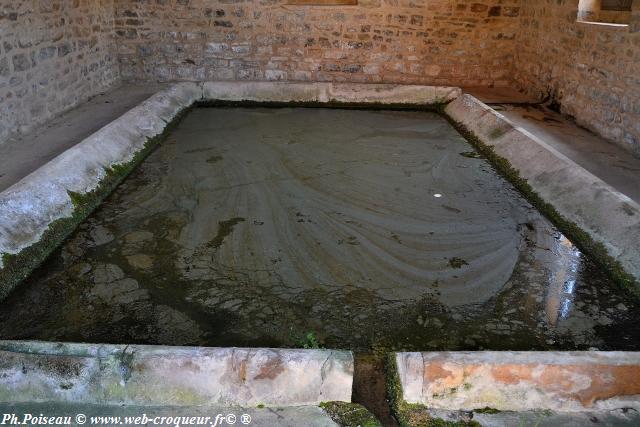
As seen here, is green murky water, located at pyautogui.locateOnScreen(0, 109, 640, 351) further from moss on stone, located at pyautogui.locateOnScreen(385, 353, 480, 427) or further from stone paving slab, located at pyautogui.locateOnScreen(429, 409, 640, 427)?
stone paving slab, located at pyautogui.locateOnScreen(429, 409, 640, 427)

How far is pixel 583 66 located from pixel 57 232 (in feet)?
17.0

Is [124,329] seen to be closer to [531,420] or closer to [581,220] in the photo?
[531,420]

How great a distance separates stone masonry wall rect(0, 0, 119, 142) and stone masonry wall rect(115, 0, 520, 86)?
679mm

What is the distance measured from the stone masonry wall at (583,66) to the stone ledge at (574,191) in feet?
3.03

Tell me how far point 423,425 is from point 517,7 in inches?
264

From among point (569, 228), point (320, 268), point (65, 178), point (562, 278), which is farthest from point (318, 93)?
point (562, 278)

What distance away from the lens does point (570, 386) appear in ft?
6.29

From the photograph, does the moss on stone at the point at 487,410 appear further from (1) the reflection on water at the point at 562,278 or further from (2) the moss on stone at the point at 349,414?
(1) the reflection on water at the point at 562,278

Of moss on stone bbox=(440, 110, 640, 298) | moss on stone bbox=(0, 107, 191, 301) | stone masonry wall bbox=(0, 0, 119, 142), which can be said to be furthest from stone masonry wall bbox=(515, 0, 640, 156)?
stone masonry wall bbox=(0, 0, 119, 142)

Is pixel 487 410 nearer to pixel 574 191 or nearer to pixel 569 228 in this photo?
pixel 569 228

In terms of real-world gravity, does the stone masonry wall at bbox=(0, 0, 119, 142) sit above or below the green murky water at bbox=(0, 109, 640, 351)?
above

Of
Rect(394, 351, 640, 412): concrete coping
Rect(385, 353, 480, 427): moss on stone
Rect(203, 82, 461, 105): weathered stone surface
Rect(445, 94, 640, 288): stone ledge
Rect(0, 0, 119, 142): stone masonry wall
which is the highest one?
Rect(0, 0, 119, 142): stone masonry wall

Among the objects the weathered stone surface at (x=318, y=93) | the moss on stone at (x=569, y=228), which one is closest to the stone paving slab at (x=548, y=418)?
the moss on stone at (x=569, y=228)

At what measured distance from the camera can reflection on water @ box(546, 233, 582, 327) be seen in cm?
266
